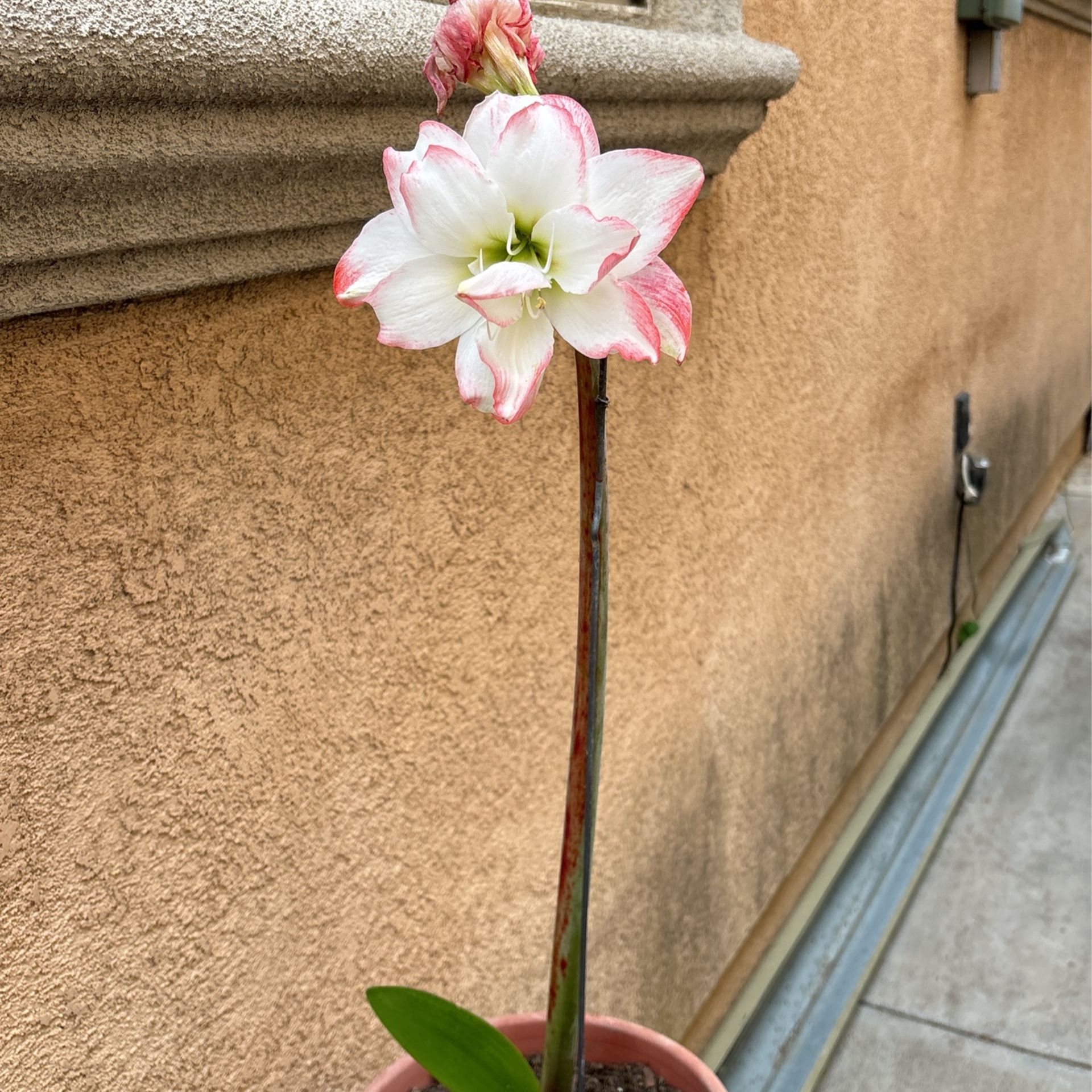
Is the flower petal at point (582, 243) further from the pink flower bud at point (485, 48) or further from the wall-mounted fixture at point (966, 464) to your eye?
the wall-mounted fixture at point (966, 464)

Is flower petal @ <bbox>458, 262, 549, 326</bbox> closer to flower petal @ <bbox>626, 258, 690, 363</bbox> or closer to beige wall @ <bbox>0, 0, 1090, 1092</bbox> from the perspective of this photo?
flower petal @ <bbox>626, 258, 690, 363</bbox>

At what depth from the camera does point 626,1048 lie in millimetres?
1336

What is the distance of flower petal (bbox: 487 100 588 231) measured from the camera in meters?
0.67

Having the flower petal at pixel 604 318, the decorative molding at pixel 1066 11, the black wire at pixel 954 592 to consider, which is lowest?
the black wire at pixel 954 592

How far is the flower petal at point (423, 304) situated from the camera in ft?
2.33

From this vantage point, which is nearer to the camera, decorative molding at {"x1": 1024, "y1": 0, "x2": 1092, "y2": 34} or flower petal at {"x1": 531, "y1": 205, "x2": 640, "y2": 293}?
flower petal at {"x1": 531, "y1": 205, "x2": 640, "y2": 293}

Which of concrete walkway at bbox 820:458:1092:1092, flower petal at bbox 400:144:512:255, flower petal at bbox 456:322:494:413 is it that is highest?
flower petal at bbox 400:144:512:255

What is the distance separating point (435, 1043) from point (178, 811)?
303 mm

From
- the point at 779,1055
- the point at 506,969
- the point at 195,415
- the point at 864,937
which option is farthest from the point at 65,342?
the point at 864,937

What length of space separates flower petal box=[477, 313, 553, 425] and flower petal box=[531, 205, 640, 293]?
0.03 m

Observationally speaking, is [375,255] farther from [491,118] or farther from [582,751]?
[582,751]

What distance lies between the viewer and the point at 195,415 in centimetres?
107

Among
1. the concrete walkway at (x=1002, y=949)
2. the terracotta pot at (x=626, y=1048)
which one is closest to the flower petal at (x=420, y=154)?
the terracotta pot at (x=626, y=1048)

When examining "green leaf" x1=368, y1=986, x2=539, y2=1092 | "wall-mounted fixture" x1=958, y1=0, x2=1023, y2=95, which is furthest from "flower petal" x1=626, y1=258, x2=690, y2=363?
"wall-mounted fixture" x1=958, y1=0, x2=1023, y2=95
